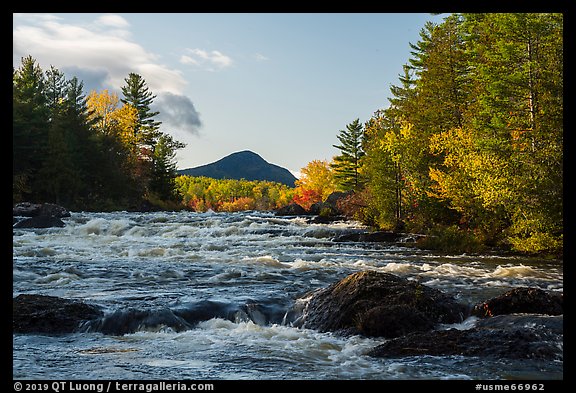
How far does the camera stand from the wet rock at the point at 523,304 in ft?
30.2

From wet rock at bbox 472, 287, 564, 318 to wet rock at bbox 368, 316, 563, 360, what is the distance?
140cm

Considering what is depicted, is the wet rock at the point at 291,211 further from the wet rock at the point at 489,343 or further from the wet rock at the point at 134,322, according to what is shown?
the wet rock at the point at 489,343

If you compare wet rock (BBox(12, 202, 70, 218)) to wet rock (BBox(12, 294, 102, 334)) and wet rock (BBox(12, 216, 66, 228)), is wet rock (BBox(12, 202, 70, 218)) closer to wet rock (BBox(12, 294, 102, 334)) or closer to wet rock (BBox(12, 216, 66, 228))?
wet rock (BBox(12, 216, 66, 228))

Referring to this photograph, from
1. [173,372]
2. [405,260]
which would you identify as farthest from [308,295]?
[405,260]

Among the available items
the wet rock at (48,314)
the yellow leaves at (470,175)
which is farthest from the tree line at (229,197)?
the wet rock at (48,314)

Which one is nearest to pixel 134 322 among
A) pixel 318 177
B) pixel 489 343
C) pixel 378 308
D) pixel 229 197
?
pixel 378 308

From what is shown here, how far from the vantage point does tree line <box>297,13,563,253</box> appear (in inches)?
803

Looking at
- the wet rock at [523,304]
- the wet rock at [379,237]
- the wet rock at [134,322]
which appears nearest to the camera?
the wet rock at [134,322]

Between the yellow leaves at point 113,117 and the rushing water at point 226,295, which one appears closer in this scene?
the rushing water at point 226,295

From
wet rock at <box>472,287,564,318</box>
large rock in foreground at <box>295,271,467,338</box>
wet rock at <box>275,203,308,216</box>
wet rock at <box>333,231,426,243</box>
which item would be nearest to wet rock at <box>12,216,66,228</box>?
wet rock at <box>333,231,426,243</box>

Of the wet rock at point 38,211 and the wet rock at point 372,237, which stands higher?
the wet rock at point 38,211

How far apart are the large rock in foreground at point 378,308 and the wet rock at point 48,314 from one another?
4160 millimetres
